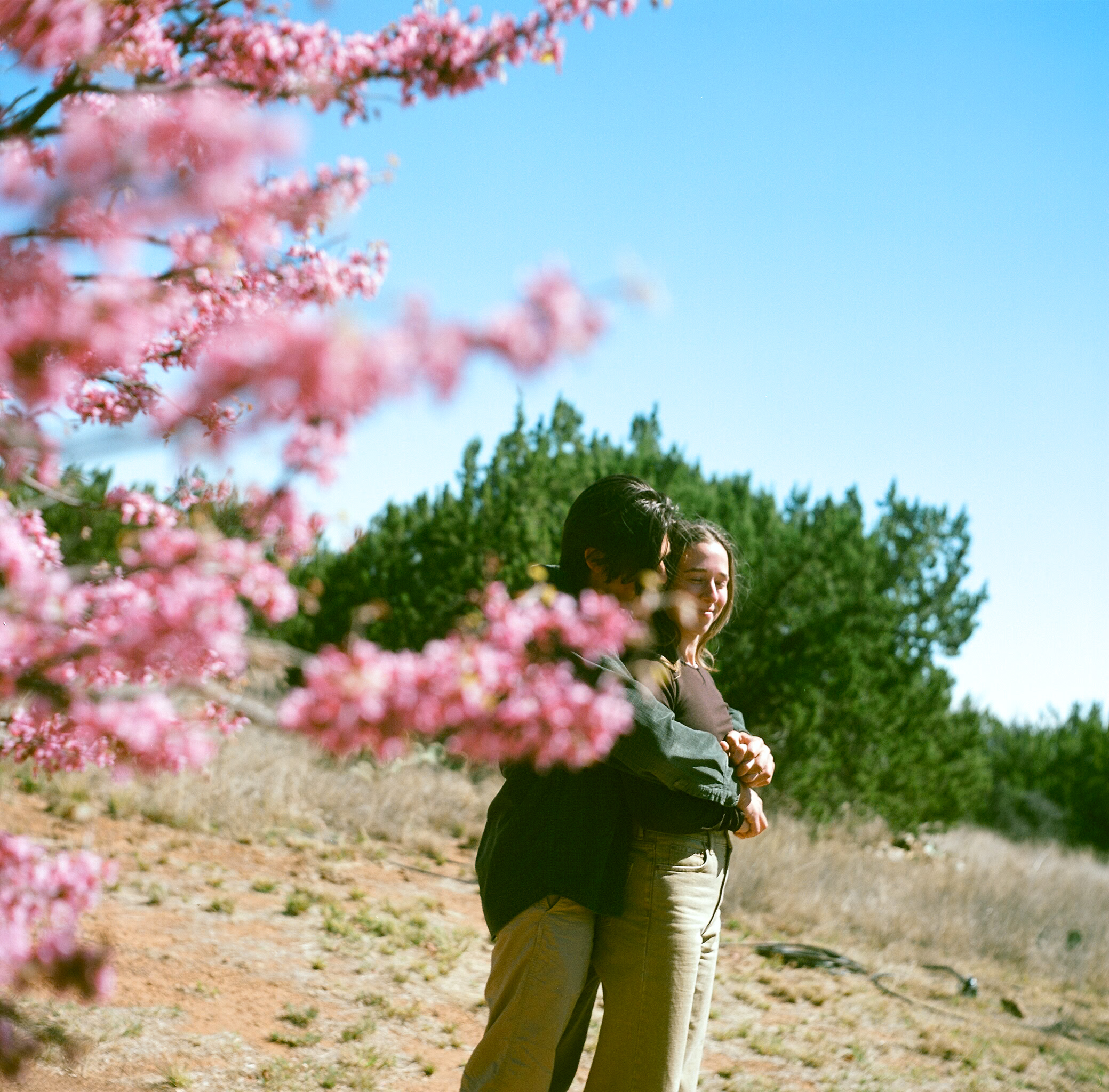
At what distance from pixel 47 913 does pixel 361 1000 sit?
125 inches

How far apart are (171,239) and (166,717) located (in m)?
1.11

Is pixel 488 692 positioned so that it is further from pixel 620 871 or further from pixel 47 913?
pixel 620 871

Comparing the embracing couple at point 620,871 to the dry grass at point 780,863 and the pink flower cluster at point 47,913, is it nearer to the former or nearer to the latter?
the pink flower cluster at point 47,913

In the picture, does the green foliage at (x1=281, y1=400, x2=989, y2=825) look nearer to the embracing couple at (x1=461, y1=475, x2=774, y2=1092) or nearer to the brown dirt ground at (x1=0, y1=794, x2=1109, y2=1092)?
the brown dirt ground at (x1=0, y1=794, x2=1109, y2=1092)

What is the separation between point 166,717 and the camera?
1.45m

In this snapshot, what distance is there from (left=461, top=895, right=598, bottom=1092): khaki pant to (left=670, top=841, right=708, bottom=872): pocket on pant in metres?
0.23

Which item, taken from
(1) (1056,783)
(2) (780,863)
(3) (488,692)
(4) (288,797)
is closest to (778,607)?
(2) (780,863)

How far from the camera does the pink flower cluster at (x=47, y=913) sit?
1287 mm

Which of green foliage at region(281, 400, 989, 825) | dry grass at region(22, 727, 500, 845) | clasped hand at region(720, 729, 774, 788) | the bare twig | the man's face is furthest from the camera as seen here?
green foliage at region(281, 400, 989, 825)

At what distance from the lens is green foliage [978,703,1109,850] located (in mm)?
17156

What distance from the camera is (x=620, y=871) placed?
2123 millimetres

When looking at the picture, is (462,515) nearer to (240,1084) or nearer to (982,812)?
(240,1084)

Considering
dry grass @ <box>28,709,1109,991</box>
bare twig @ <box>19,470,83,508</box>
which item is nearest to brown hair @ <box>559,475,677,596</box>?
bare twig @ <box>19,470,83,508</box>

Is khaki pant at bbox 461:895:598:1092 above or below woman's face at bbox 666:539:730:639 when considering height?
below
